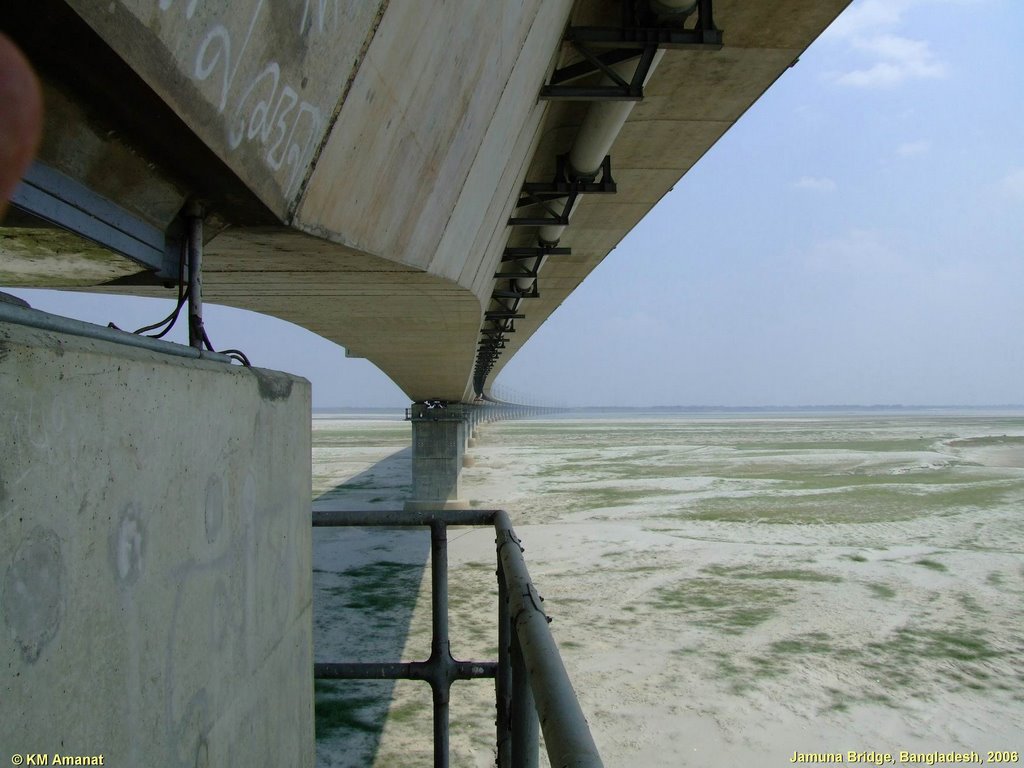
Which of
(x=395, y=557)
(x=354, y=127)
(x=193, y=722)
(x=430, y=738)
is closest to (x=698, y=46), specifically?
(x=354, y=127)

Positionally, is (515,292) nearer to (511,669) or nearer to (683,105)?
(683,105)

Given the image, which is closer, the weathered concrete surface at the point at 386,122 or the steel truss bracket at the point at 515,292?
the weathered concrete surface at the point at 386,122

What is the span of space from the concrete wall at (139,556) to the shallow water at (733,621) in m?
6.61

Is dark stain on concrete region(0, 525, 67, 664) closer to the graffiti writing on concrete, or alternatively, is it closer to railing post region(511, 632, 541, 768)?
the graffiti writing on concrete

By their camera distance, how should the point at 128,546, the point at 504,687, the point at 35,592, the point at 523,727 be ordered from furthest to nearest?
the point at 504,687 → the point at 523,727 → the point at 128,546 → the point at 35,592

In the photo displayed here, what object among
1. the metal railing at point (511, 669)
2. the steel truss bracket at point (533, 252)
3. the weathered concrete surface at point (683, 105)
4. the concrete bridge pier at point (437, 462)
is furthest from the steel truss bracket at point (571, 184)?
the concrete bridge pier at point (437, 462)

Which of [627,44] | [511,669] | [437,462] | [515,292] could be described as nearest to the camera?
[511,669]

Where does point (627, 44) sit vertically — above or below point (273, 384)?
above

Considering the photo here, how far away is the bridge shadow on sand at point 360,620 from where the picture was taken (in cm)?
934

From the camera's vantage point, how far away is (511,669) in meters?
3.41

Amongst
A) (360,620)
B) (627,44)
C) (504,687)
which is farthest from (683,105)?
(360,620)

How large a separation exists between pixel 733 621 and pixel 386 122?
11920 mm

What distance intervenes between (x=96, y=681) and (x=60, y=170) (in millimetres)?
1456

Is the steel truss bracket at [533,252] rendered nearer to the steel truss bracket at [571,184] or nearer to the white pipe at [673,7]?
the steel truss bracket at [571,184]
